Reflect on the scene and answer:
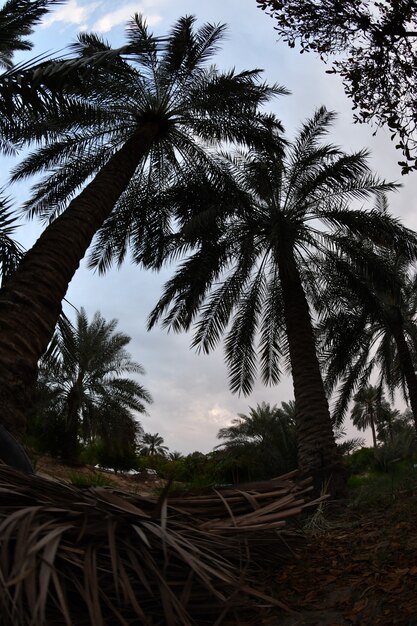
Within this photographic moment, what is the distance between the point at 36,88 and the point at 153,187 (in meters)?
5.33

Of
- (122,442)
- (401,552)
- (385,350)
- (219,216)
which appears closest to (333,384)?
(385,350)

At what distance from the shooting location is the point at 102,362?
2353 cm

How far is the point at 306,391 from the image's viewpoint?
9.75m

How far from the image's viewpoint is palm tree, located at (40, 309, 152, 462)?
2278 cm

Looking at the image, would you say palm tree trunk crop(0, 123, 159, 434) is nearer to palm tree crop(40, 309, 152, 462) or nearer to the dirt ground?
the dirt ground

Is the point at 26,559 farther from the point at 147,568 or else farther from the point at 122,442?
the point at 122,442

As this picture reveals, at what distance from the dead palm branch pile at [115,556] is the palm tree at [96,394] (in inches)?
866

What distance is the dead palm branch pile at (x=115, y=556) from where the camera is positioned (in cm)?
97

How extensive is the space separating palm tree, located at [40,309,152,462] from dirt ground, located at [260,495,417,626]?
21.4 meters

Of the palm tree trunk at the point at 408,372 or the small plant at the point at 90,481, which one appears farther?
the palm tree trunk at the point at 408,372

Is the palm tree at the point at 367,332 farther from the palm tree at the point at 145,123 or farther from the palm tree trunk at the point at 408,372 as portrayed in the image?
the palm tree at the point at 145,123

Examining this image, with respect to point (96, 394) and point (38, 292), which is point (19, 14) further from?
point (96, 394)

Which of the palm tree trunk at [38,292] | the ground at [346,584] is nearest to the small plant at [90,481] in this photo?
the ground at [346,584]

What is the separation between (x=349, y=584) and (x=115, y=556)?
92 centimetres
